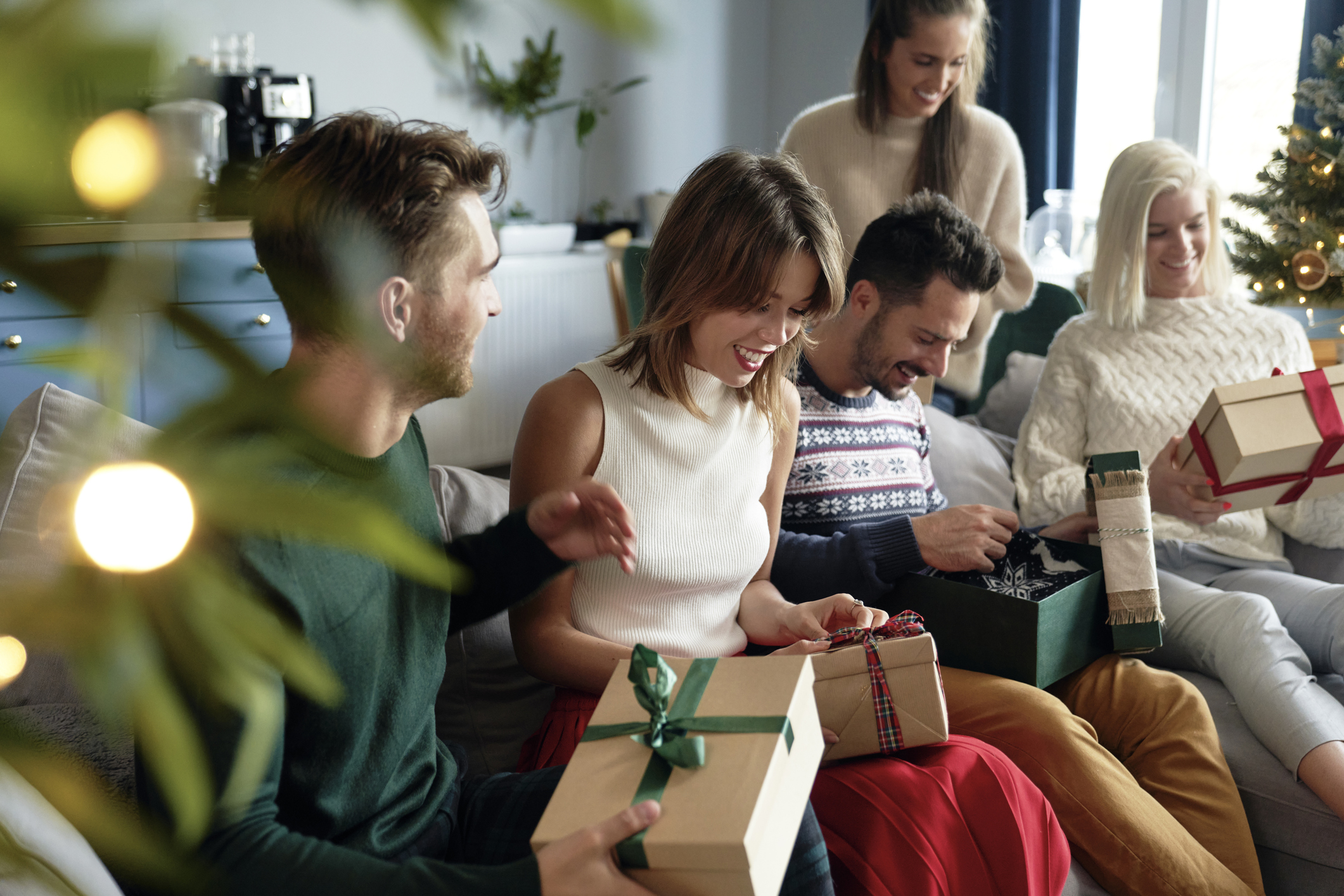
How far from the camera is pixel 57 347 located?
19 cm

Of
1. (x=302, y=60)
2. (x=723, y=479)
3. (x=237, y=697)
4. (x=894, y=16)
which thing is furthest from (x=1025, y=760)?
(x=302, y=60)

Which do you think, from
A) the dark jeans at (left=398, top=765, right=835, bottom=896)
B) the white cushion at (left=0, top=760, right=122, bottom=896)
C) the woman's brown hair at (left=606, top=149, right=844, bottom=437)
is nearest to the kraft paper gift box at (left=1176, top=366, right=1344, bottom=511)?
the woman's brown hair at (left=606, top=149, right=844, bottom=437)

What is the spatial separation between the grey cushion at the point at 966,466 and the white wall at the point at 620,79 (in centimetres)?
198

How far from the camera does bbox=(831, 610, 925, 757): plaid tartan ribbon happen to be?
1.22 meters

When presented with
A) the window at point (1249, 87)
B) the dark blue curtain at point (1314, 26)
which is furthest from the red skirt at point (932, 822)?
the window at point (1249, 87)

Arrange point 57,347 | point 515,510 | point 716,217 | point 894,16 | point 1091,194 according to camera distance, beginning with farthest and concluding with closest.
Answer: point 1091,194 → point 894,16 → point 716,217 → point 515,510 → point 57,347

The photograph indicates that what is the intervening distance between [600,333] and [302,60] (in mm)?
1775

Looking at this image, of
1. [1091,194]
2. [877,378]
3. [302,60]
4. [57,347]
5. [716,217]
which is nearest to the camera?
[57,347]

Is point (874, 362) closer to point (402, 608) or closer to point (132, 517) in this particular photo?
point (402, 608)

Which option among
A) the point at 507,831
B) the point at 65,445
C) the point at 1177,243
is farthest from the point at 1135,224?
the point at 65,445

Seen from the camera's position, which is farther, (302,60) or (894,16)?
(302,60)

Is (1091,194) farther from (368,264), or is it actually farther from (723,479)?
(368,264)

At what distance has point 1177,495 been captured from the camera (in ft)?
6.13

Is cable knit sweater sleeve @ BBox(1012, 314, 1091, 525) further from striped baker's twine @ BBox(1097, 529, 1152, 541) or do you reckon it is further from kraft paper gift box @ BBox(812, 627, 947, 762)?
kraft paper gift box @ BBox(812, 627, 947, 762)
